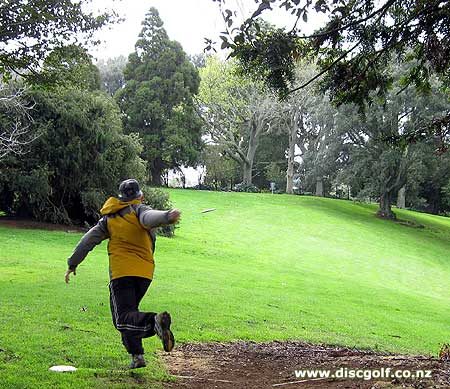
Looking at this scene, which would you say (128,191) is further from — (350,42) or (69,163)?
(69,163)

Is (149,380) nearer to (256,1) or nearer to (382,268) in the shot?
(256,1)

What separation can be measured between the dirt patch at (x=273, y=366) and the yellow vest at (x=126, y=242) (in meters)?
1.23

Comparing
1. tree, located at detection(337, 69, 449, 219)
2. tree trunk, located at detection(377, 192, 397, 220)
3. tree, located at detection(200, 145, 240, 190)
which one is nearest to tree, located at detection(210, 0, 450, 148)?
tree, located at detection(337, 69, 449, 219)

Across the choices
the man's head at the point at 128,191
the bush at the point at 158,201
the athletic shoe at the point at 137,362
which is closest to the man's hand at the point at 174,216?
the man's head at the point at 128,191

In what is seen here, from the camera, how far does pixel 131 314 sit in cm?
492

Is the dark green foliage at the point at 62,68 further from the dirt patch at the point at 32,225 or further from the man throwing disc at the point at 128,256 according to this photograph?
the dirt patch at the point at 32,225

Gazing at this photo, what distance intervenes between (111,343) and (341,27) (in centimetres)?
510

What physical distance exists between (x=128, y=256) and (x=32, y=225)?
63.4ft

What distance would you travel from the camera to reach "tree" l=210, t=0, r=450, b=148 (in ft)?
20.2

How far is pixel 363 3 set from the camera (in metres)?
6.88

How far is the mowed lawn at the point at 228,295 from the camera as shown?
20.0 ft

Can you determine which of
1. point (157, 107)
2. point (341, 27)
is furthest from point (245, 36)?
point (157, 107)

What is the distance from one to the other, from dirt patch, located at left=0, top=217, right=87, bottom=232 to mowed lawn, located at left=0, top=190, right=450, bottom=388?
1083 mm

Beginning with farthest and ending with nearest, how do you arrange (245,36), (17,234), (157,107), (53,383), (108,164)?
(157,107) < (108,164) < (17,234) < (245,36) < (53,383)
